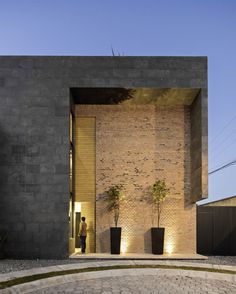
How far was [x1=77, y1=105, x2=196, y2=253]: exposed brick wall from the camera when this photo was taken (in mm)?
16594

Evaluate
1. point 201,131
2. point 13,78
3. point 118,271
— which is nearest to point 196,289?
point 118,271

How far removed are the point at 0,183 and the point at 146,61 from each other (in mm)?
6388

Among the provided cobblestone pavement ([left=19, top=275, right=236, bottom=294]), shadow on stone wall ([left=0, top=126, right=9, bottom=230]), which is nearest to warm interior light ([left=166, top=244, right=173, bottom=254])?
cobblestone pavement ([left=19, top=275, right=236, bottom=294])

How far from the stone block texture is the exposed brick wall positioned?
1.11 meters

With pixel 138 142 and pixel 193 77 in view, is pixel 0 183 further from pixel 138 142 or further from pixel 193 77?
pixel 193 77

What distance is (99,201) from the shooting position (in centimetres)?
1681

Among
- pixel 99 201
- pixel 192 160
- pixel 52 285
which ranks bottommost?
pixel 52 285

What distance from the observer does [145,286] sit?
9.62 meters

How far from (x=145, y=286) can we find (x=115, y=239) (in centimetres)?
630

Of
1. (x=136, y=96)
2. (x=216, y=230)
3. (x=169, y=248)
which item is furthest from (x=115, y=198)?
(x=216, y=230)

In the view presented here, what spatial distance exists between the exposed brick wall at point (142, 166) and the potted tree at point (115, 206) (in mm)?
248

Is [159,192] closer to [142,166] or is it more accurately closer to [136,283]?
[142,166]

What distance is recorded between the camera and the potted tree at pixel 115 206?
624 inches

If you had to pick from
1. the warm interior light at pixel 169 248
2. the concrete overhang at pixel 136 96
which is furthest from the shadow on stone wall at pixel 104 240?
the concrete overhang at pixel 136 96
